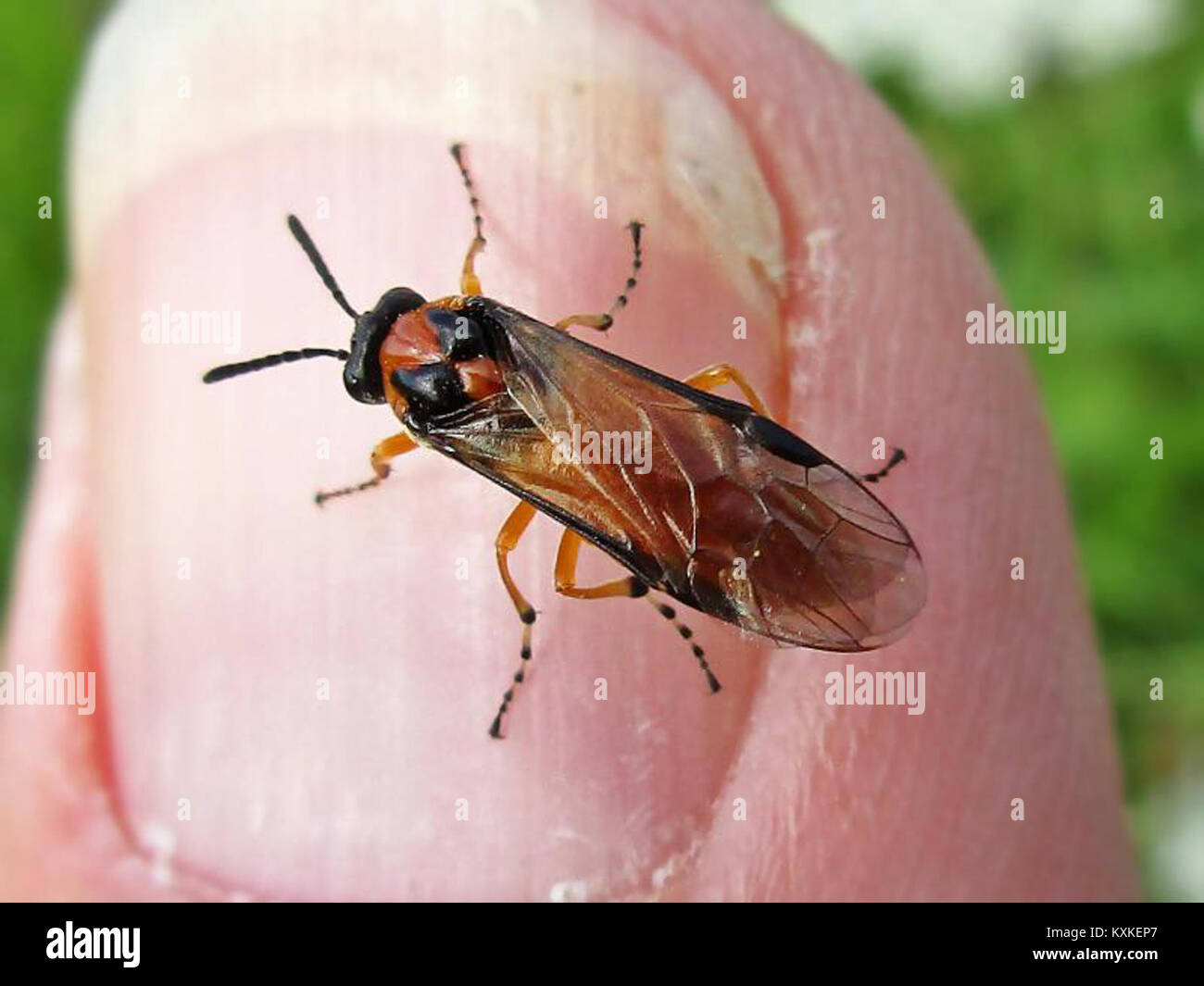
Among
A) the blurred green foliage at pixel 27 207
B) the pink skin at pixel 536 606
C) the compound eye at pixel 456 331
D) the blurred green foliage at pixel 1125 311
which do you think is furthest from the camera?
the blurred green foliage at pixel 27 207

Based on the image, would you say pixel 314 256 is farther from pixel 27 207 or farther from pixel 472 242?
pixel 27 207

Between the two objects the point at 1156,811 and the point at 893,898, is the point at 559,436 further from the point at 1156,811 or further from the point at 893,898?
the point at 1156,811

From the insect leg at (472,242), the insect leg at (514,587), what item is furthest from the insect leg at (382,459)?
the insect leg at (472,242)

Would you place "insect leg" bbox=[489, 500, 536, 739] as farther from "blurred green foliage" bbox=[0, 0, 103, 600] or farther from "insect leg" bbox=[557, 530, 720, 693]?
"blurred green foliage" bbox=[0, 0, 103, 600]

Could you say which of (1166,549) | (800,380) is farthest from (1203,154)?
(800,380)

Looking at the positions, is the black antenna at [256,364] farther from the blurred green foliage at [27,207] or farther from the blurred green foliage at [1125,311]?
the blurred green foliage at [1125,311]

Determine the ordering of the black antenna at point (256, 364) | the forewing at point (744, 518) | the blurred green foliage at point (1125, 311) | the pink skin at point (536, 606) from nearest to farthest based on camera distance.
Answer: the forewing at point (744, 518)
the pink skin at point (536, 606)
the black antenna at point (256, 364)
the blurred green foliage at point (1125, 311)

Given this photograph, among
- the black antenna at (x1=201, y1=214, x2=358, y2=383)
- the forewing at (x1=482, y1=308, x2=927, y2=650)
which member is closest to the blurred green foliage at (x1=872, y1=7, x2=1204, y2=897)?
the forewing at (x1=482, y1=308, x2=927, y2=650)
